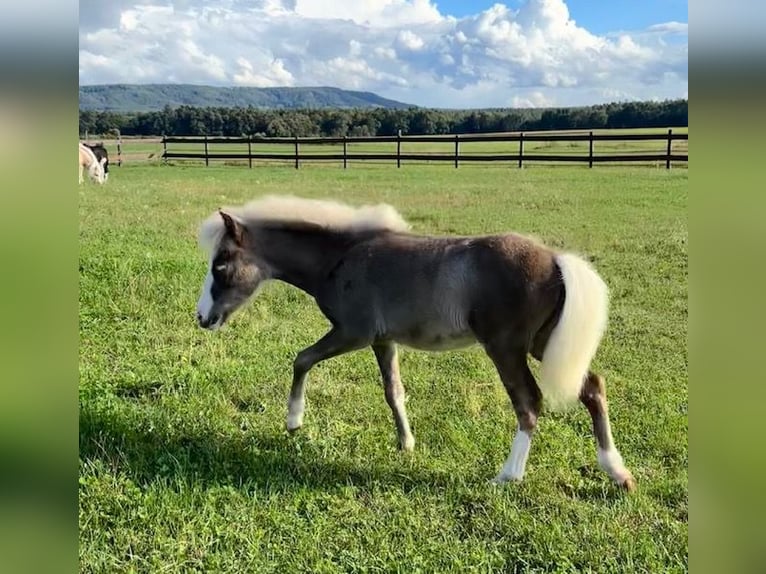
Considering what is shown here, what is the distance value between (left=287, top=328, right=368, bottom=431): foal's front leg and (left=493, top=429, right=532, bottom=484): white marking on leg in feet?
3.58

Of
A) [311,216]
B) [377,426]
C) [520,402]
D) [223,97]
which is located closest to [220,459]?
[377,426]

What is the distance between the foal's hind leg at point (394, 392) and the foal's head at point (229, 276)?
0.94m

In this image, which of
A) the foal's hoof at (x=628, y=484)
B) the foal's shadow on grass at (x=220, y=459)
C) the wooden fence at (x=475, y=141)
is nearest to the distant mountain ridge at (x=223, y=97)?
the wooden fence at (x=475, y=141)

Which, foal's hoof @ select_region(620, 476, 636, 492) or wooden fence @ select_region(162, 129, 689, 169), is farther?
wooden fence @ select_region(162, 129, 689, 169)

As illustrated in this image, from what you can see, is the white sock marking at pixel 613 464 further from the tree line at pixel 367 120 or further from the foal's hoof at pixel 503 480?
the tree line at pixel 367 120

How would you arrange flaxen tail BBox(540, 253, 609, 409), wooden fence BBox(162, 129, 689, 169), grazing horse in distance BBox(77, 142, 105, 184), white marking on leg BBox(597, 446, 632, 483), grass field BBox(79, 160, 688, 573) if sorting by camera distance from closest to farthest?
grass field BBox(79, 160, 688, 573) < flaxen tail BBox(540, 253, 609, 409) < white marking on leg BBox(597, 446, 632, 483) < wooden fence BBox(162, 129, 689, 169) < grazing horse in distance BBox(77, 142, 105, 184)

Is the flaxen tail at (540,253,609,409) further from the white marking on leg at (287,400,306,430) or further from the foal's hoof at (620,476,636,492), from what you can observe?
the white marking on leg at (287,400,306,430)

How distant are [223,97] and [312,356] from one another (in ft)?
6.20

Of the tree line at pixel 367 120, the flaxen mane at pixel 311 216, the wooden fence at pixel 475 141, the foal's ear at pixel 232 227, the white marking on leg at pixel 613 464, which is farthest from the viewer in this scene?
the wooden fence at pixel 475 141

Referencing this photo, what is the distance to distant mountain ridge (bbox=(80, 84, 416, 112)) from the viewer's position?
416 cm

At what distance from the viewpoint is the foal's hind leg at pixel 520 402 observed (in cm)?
379

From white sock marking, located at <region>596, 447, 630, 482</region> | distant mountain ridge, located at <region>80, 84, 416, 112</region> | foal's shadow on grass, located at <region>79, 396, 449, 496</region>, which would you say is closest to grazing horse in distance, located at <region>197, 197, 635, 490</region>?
white sock marking, located at <region>596, 447, 630, 482</region>

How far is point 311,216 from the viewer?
4250mm

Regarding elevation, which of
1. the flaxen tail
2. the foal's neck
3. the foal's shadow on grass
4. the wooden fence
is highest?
the wooden fence
